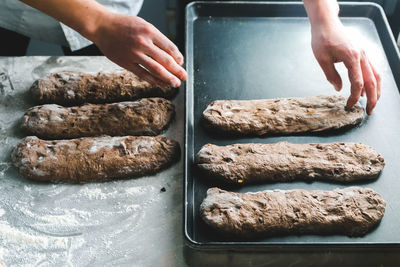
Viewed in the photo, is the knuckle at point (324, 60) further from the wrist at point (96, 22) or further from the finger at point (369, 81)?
the wrist at point (96, 22)

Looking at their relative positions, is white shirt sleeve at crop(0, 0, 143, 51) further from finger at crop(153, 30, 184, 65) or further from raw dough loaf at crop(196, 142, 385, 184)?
raw dough loaf at crop(196, 142, 385, 184)

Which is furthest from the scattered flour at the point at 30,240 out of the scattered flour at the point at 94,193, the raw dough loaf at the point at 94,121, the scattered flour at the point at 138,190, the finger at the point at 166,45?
the finger at the point at 166,45

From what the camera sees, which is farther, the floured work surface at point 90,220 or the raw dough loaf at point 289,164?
the raw dough loaf at point 289,164

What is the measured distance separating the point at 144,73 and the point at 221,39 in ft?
2.66

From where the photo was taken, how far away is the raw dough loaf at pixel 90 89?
2.01m

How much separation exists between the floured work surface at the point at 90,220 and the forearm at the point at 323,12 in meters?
0.94

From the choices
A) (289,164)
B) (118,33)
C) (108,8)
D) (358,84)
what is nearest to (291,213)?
(289,164)

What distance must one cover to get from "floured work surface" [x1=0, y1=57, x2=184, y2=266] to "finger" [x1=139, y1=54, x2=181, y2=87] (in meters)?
0.44

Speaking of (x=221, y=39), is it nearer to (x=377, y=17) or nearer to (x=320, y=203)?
(x=377, y=17)

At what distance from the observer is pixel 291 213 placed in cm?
157

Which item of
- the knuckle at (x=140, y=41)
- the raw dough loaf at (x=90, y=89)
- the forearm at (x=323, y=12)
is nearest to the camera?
the knuckle at (x=140, y=41)

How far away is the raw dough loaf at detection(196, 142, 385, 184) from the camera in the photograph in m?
1.71

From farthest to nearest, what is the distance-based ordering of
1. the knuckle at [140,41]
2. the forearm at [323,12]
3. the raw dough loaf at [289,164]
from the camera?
the forearm at [323,12]
the raw dough loaf at [289,164]
the knuckle at [140,41]

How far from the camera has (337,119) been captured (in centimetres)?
188
